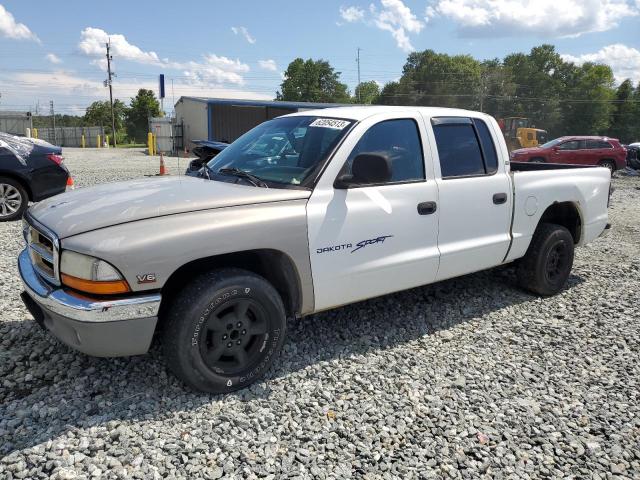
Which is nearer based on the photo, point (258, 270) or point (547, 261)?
point (258, 270)

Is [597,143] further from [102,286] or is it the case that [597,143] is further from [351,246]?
[102,286]

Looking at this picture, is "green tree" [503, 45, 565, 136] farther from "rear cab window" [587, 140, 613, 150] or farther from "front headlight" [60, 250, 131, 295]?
"front headlight" [60, 250, 131, 295]

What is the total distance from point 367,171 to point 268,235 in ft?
2.64

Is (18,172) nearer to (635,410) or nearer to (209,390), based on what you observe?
(209,390)

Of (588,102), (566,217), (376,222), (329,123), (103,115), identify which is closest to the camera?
(376,222)

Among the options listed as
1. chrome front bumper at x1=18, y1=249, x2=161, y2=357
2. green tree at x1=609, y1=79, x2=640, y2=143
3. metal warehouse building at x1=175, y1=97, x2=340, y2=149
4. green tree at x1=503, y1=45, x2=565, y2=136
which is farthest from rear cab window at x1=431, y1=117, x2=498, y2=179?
green tree at x1=503, y1=45, x2=565, y2=136

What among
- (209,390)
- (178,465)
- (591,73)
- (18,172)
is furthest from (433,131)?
(591,73)

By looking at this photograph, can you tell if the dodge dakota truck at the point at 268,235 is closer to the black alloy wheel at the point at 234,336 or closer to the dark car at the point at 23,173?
the black alloy wheel at the point at 234,336

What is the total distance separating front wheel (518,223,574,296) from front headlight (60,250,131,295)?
3.84 meters

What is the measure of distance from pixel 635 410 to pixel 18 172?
8.37 m

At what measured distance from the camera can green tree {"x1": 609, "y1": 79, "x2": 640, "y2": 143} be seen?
7300 cm

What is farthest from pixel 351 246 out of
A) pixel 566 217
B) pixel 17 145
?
pixel 17 145

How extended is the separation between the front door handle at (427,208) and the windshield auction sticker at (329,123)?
825 millimetres

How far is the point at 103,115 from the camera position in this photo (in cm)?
7150
